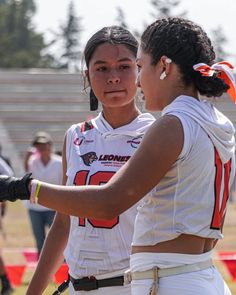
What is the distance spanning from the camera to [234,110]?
27016mm

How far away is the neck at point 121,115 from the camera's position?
174 inches

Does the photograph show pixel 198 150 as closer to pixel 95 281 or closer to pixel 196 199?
pixel 196 199

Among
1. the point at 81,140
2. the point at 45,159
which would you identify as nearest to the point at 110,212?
the point at 81,140

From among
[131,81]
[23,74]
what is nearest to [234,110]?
[23,74]

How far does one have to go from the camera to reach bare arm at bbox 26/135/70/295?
4391 mm

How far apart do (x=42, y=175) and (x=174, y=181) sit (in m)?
9.38

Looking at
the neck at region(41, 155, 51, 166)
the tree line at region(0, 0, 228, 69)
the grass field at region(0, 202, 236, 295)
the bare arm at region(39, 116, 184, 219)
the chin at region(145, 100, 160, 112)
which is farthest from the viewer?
the tree line at region(0, 0, 228, 69)

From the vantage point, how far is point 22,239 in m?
18.0

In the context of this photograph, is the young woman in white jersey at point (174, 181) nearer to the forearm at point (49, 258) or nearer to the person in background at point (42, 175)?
the forearm at point (49, 258)

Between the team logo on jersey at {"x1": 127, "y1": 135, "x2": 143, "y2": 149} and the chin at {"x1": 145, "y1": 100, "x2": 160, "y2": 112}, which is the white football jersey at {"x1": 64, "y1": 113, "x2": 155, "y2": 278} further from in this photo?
the chin at {"x1": 145, "y1": 100, "x2": 160, "y2": 112}

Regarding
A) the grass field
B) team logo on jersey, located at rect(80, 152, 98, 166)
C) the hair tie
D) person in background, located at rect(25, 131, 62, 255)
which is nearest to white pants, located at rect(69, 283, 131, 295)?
team logo on jersey, located at rect(80, 152, 98, 166)

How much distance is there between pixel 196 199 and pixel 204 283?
11.9 inches

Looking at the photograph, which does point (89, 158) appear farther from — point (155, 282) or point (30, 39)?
point (30, 39)

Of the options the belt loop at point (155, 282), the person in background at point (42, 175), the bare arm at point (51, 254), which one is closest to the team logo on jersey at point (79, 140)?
the bare arm at point (51, 254)
